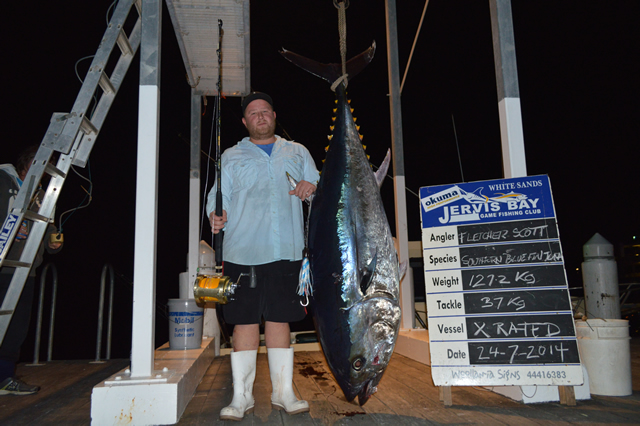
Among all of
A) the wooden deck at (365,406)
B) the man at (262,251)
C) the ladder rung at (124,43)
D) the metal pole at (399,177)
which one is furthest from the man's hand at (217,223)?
the metal pole at (399,177)

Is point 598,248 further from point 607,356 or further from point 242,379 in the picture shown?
point 242,379

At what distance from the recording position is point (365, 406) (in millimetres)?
2033

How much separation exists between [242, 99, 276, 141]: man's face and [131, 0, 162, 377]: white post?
1.66 feet

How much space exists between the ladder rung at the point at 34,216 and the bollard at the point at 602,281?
4025mm

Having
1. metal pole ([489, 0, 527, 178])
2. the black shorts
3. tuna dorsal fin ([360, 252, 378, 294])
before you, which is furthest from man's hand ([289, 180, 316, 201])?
metal pole ([489, 0, 527, 178])

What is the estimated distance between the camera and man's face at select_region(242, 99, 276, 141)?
220cm

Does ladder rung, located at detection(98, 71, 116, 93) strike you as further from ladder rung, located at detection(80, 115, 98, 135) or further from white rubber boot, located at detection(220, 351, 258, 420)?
white rubber boot, located at detection(220, 351, 258, 420)

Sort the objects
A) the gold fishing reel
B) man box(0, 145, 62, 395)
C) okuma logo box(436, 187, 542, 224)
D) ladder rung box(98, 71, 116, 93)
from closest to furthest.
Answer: the gold fishing reel < okuma logo box(436, 187, 542, 224) < man box(0, 145, 62, 395) < ladder rung box(98, 71, 116, 93)

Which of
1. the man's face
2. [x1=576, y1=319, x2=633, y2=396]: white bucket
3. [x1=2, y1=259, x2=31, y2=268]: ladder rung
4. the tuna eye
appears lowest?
[x1=576, y1=319, x2=633, y2=396]: white bucket

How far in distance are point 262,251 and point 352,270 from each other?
2.04 ft

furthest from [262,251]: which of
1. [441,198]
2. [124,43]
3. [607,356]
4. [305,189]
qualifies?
[607,356]

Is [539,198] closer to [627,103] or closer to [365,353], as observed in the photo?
[365,353]

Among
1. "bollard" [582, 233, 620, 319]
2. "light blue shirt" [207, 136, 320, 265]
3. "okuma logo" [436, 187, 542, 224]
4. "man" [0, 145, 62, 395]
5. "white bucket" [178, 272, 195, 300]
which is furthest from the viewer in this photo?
"white bucket" [178, 272, 195, 300]

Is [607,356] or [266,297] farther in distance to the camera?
[607,356]
